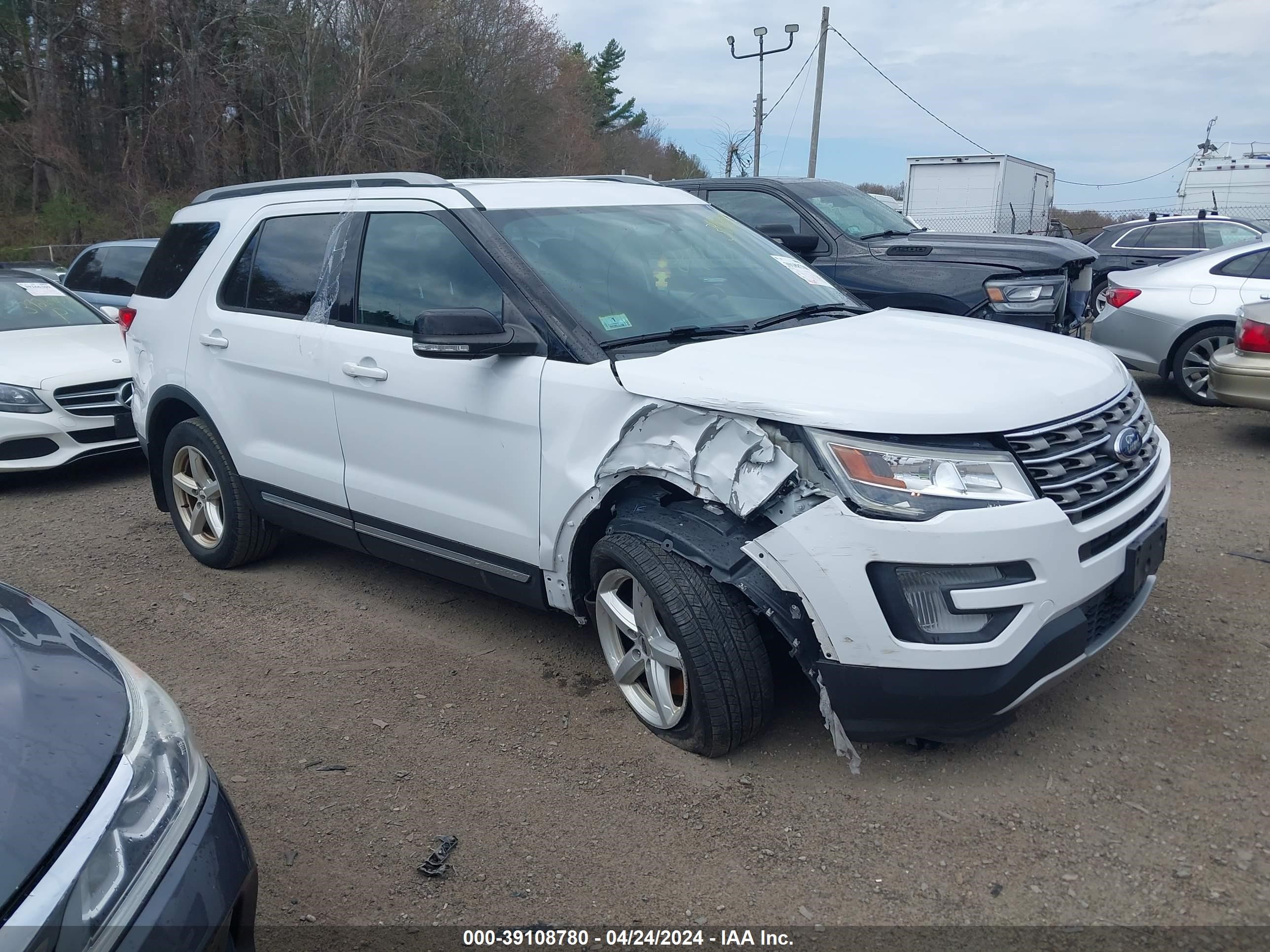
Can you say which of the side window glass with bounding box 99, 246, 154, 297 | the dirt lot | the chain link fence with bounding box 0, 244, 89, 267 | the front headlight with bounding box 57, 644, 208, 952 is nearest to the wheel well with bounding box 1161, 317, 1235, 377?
the dirt lot

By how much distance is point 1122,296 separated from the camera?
8695mm

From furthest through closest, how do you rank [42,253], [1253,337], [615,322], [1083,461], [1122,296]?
1. [42,253]
2. [1122,296]
3. [1253,337]
4. [615,322]
5. [1083,461]

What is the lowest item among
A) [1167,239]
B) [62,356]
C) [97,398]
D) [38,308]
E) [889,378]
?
[97,398]

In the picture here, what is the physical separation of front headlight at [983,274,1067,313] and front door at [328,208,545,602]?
4.35 m

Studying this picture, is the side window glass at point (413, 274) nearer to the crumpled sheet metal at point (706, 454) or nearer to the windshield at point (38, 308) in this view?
the crumpled sheet metal at point (706, 454)

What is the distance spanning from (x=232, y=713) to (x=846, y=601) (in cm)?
237

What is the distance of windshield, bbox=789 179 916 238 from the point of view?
314 inches

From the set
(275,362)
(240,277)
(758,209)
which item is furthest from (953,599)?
(758,209)

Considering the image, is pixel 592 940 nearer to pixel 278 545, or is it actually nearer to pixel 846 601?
pixel 846 601

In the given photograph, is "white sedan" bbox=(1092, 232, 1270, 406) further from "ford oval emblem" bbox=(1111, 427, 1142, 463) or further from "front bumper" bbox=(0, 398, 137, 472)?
"front bumper" bbox=(0, 398, 137, 472)

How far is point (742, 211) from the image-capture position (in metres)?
8.22

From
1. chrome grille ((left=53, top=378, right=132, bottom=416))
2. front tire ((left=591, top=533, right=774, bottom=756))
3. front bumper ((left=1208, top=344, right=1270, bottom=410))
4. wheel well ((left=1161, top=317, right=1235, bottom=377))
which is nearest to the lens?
front tire ((left=591, top=533, right=774, bottom=756))

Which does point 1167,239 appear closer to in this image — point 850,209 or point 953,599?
point 850,209

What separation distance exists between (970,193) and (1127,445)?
876 inches
